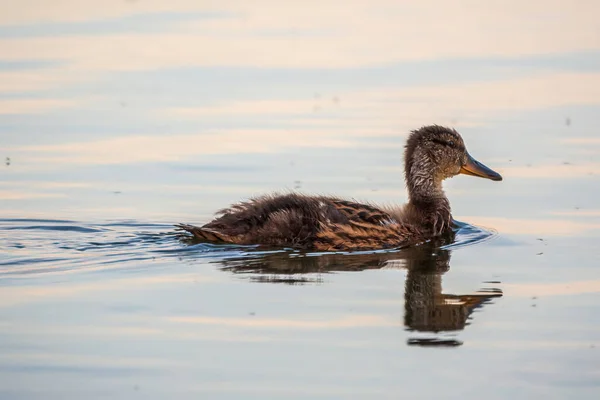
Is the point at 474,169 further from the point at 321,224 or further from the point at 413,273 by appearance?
the point at 413,273

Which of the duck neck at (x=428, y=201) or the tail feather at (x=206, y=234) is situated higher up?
the duck neck at (x=428, y=201)

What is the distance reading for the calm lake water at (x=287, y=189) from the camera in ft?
25.2

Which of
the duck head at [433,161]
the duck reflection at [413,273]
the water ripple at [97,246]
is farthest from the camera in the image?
the duck head at [433,161]

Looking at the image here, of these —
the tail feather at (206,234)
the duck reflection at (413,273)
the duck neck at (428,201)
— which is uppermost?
the duck neck at (428,201)

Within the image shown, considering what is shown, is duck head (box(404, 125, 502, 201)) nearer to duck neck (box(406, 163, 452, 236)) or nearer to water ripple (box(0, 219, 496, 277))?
duck neck (box(406, 163, 452, 236))

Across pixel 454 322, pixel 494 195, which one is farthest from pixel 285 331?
pixel 494 195

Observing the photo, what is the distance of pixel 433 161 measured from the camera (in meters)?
12.9

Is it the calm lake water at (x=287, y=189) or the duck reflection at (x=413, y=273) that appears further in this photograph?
the duck reflection at (x=413, y=273)

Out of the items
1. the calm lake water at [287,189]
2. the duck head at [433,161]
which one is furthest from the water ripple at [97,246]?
the duck head at [433,161]

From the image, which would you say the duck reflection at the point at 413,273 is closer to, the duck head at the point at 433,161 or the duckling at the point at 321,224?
the duckling at the point at 321,224

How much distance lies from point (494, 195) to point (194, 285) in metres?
4.79

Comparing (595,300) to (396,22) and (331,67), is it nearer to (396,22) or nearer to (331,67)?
(331,67)

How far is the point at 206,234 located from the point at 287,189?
1871 mm

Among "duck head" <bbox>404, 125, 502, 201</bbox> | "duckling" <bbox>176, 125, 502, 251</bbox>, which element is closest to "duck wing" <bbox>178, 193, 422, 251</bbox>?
"duckling" <bbox>176, 125, 502, 251</bbox>
